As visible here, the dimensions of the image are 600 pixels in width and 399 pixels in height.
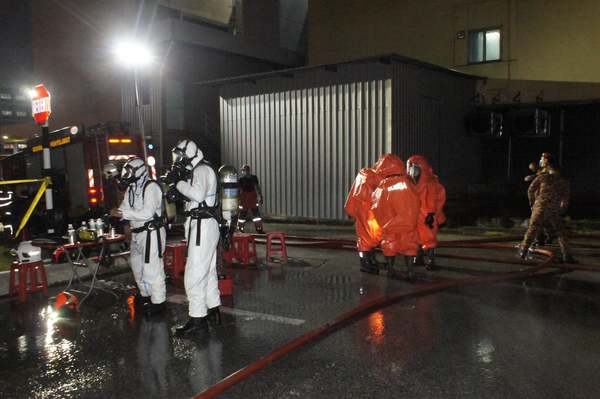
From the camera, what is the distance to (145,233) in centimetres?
620

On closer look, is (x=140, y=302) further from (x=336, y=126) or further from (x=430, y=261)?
(x=336, y=126)

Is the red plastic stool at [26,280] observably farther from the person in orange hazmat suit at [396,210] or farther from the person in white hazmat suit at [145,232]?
the person in orange hazmat suit at [396,210]

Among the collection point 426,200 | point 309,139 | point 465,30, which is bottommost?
point 426,200

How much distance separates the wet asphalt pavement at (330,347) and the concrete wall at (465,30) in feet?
42.2

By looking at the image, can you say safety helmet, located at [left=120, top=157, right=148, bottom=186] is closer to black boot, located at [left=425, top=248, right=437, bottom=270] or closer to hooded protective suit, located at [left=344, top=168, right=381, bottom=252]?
hooded protective suit, located at [left=344, top=168, right=381, bottom=252]

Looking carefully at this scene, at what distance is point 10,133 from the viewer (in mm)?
32062

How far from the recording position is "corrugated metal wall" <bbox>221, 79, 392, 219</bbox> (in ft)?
48.0

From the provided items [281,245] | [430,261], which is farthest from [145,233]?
[430,261]

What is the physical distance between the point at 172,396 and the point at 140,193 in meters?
2.92

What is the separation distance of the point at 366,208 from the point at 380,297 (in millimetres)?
2047

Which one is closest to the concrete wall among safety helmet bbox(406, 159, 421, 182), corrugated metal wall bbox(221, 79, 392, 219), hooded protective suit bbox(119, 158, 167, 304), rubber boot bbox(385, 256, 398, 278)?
corrugated metal wall bbox(221, 79, 392, 219)

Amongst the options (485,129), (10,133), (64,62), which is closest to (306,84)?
(485,129)

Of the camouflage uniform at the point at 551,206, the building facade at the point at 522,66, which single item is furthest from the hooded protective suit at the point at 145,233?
the building facade at the point at 522,66

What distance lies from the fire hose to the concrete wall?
30.7 feet
